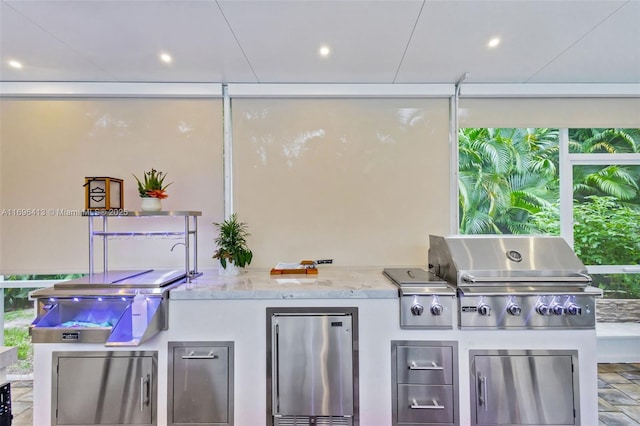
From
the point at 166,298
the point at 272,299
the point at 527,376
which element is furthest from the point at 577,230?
the point at 166,298

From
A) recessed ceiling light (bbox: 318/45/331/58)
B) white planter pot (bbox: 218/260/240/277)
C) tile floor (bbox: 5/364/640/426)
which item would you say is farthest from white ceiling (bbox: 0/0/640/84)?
tile floor (bbox: 5/364/640/426)

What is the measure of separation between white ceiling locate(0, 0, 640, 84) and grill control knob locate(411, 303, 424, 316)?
1688mm

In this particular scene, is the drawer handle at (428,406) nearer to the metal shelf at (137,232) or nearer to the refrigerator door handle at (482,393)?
the refrigerator door handle at (482,393)

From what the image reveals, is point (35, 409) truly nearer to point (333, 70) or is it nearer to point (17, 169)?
point (17, 169)

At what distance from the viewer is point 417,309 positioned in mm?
1796

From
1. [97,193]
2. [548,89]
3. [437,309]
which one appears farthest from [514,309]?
[97,193]

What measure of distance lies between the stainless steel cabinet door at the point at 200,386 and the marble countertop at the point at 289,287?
13.0 inches

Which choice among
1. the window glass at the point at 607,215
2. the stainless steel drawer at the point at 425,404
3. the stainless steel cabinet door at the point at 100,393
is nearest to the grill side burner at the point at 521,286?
the stainless steel drawer at the point at 425,404

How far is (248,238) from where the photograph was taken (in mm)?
2633

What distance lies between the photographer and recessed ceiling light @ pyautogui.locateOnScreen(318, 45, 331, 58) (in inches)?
82.5

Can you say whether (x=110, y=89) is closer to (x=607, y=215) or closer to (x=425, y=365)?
(x=425, y=365)

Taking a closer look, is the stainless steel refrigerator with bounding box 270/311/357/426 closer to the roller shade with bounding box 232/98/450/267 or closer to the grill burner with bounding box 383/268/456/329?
the grill burner with bounding box 383/268/456/329

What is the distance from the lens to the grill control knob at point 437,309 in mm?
1785

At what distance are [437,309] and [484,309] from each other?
0.89 ft
